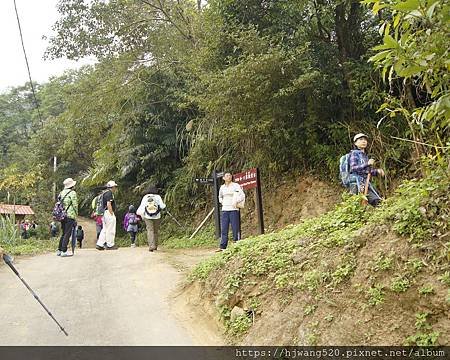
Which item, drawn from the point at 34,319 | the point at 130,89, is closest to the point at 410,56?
the point at 34,319

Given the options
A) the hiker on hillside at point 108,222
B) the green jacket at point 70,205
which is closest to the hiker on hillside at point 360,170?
the green jacket at point 70,205

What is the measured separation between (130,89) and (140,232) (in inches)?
204

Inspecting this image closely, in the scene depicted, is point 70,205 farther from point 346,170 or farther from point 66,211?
point 346,170

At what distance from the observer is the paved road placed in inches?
186

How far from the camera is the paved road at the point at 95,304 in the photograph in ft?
15.5

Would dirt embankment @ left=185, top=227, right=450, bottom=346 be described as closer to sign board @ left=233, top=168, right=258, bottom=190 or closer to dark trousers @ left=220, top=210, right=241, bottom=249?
dark trousers @ left=220, top=210, right=241, bottom=249

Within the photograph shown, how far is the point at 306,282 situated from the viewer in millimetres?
4215

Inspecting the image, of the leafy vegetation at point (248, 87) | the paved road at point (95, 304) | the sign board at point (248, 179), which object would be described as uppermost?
the leafy vegetation at point (248, 87)

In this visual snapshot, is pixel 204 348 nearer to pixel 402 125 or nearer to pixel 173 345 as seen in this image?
pixel 173 345

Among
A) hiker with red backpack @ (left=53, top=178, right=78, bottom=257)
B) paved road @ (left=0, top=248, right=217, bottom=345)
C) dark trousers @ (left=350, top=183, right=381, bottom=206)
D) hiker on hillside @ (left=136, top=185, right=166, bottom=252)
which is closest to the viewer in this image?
paved road @ (left=0, top=248, right=217, bottom=345)

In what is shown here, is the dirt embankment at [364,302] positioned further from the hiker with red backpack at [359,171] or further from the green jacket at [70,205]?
the green jacket at [70,205]

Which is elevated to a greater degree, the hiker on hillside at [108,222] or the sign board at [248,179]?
the sign board at [248,179]

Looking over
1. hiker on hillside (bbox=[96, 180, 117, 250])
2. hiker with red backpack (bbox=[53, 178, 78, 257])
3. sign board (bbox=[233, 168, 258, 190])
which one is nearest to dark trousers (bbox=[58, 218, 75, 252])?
hiker with red backpack (bbox=[53, 178, 78, 257])

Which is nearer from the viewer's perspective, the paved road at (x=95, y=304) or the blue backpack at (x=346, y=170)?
the paved road at (x=95, y=304)
